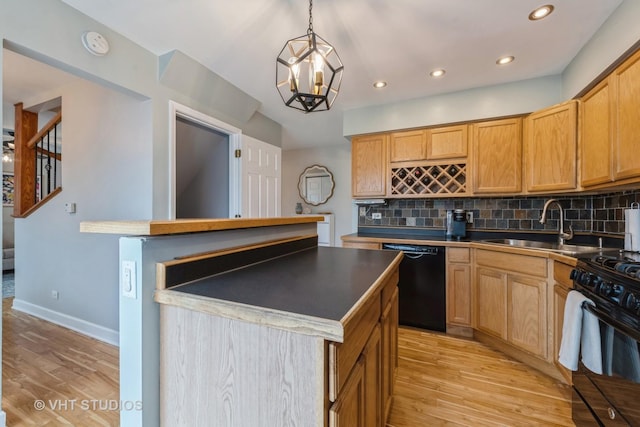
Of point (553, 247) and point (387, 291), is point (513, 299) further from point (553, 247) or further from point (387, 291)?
point (387, 291)

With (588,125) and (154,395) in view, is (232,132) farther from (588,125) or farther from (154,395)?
(588,125)

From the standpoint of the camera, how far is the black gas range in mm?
1081

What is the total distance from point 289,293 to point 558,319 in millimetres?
2113

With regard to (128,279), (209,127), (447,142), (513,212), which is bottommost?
(128,279)

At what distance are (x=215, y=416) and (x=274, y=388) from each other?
0.91 ft

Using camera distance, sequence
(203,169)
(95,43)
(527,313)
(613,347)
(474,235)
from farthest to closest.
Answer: (203,169) < (474,235) < (527,313) < (95,43) < (613,347)

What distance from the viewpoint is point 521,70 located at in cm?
245

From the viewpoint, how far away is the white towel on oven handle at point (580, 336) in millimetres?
1291

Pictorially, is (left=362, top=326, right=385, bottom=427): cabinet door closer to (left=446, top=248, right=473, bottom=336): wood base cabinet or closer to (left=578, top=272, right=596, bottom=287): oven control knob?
(left=578, top=272, right=596, bottom=287): oven control knob

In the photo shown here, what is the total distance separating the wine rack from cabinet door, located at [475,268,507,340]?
0.94m

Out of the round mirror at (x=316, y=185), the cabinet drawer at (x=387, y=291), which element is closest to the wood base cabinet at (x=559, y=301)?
the cabinet drawer at (x=387, y=291)

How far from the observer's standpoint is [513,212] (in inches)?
116

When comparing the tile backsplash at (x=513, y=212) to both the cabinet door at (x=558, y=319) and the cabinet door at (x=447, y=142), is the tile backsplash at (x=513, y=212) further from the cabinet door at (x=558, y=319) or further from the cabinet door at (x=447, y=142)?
the cabinet door at (x=558, y=319)

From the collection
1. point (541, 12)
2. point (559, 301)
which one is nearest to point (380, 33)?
point (541, 12)
